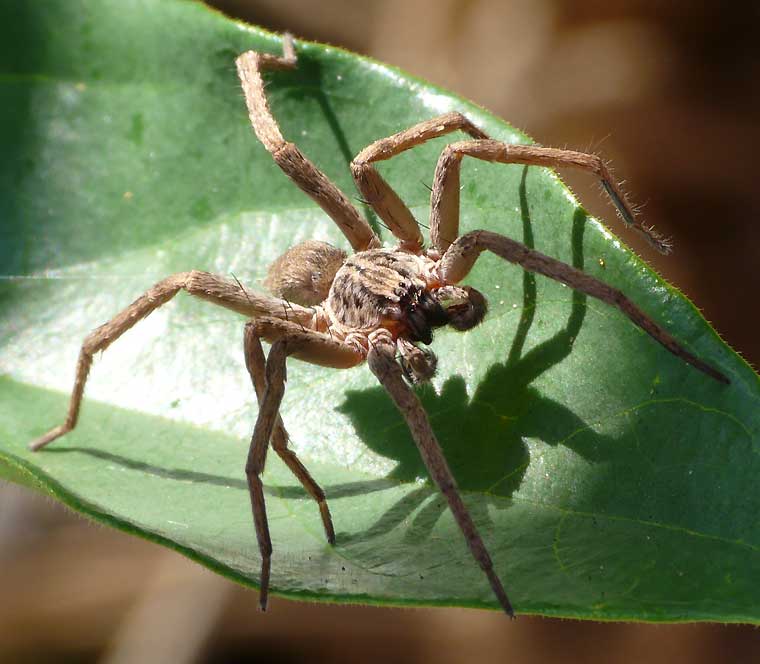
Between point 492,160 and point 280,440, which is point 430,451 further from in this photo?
point 492,160

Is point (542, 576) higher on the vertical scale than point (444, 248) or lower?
lower

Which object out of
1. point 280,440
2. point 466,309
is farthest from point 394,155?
point 280,440

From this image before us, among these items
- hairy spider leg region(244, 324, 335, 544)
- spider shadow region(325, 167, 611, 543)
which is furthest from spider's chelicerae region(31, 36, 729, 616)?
spider shadow region(325, 167, 611, 543)

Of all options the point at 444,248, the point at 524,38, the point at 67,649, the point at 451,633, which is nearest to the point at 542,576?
the point at 444,248

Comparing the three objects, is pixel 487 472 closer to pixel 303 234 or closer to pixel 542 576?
pixel 542 576

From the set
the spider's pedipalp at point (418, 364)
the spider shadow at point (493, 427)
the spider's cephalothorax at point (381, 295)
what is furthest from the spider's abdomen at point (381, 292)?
the spider shadow at point (493, 427)

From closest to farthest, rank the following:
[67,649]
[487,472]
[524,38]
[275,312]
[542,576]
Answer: [542,576]
[487,472]
[275,312]
[67,649]
[524,38]

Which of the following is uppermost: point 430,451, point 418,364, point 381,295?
point 381,295
